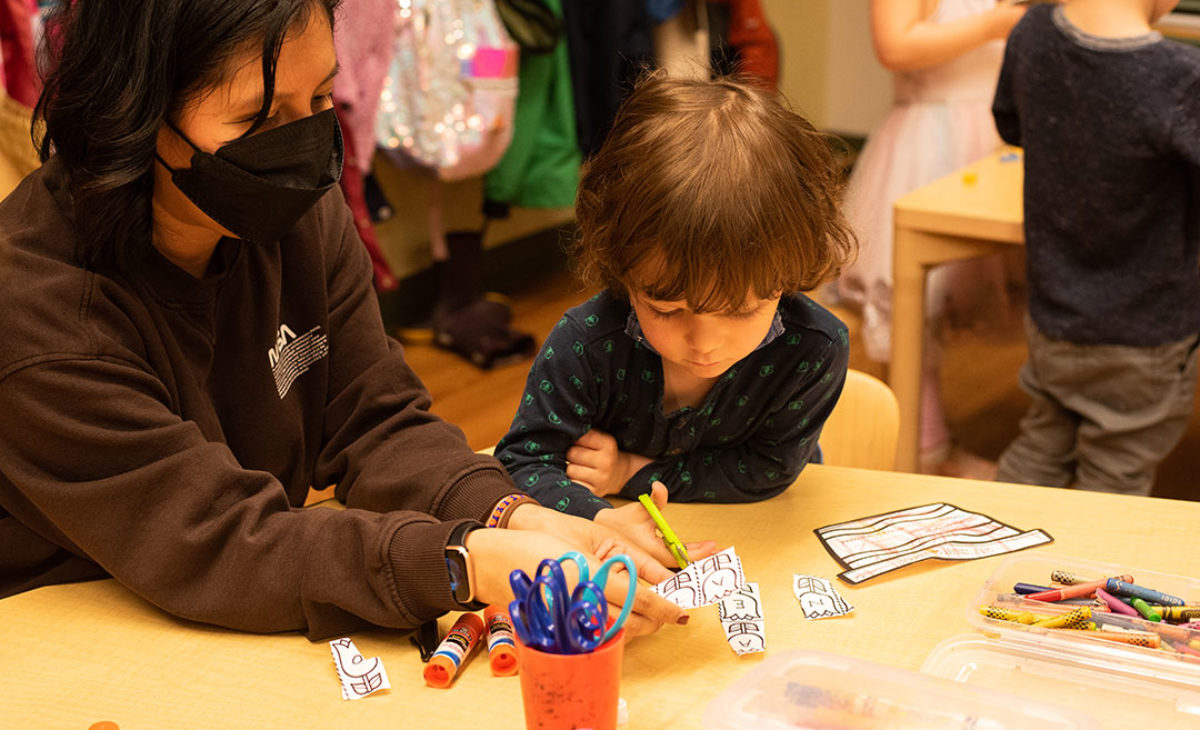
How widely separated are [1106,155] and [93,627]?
1.76 m

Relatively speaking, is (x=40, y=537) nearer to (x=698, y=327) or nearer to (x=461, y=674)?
(x=461, y=674)

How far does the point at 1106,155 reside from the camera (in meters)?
2.10

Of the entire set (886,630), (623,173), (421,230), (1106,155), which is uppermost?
(623,173)

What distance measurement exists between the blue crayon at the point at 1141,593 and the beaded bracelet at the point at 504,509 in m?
0.52

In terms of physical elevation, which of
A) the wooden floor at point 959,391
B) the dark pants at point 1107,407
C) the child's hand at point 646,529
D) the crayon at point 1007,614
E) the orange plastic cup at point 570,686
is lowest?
the wooden floor at point 959,391

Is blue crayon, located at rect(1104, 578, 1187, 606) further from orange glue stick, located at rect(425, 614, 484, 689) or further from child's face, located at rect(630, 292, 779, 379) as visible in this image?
orange glue stick, located at rect(425, 614, 484, 689)

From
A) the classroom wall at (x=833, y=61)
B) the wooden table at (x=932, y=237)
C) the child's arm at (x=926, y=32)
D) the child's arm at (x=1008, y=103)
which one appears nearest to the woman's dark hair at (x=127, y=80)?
the wooden table at (x=932, y=237)

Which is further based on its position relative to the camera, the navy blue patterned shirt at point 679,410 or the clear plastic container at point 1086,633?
the navy blue patterned shirt at point 679,410

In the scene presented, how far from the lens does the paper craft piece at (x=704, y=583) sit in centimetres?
105

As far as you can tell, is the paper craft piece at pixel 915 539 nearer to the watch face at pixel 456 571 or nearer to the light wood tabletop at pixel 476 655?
the light wood tabletop at pixel 476 655

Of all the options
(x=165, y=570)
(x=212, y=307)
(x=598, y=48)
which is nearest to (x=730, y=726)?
(x=165, y=570)

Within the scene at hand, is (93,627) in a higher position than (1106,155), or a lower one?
lower

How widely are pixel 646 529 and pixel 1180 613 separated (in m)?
0.47

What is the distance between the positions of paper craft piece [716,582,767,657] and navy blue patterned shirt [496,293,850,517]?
20 cm
